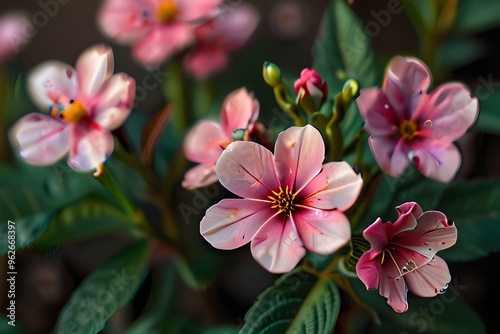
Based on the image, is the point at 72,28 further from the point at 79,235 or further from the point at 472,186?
the point at 472,186

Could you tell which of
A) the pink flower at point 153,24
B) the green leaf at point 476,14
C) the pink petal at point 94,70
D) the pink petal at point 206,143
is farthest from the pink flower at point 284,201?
the green leaf at point 476,14

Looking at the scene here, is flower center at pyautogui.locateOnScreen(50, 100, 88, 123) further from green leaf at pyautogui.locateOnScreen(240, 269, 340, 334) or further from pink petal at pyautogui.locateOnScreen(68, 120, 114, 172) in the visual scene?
green leaf at pyautogui.locateOnScreen(240, 269, 340, 334)

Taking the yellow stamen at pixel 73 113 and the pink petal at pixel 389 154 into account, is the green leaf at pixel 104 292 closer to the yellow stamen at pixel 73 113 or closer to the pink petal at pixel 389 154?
the yellow stamen at pixel 73 113

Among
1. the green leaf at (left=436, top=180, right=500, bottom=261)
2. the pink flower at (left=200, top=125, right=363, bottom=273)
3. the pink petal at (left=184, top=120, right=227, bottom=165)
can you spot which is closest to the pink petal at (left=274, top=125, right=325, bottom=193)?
the pink flower at (left=200, top=125, right=363, bottom=273)

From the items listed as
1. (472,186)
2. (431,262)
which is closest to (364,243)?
(431,262)

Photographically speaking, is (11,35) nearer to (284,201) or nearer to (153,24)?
(153,24)


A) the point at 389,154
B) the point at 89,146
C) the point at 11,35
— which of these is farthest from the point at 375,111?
the point at 11,35
